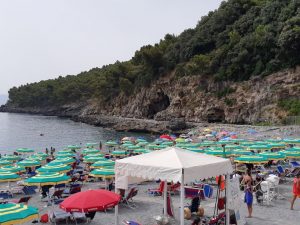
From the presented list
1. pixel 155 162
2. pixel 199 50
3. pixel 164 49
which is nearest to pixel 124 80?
pixel 164 49

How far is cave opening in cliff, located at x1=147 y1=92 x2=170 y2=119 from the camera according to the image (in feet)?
293

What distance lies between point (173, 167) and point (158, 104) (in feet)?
268

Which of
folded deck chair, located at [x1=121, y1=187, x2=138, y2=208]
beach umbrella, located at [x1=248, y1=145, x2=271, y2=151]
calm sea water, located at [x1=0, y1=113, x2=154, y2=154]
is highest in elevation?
beach umbrella, located at [x1=248, y1=145, x2=271, y2=151]

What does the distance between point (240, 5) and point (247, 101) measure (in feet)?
81.4

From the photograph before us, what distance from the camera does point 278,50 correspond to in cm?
5969

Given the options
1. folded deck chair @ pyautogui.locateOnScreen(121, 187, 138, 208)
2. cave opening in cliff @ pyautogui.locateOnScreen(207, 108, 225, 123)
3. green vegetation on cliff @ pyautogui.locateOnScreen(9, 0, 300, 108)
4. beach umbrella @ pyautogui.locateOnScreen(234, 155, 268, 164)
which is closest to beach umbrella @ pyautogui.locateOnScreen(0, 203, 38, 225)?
folded deck chair @ pyautogui.locateOnScreen(121, 187, 138, 208)

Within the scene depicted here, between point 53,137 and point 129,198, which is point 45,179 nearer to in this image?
point 129,198

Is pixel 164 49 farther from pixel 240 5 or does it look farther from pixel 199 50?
pixel 240 5

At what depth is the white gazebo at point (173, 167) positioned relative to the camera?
9719mm

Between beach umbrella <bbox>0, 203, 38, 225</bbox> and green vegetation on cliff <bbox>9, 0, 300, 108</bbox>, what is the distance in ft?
176

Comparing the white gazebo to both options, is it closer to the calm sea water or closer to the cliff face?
the calm sea water

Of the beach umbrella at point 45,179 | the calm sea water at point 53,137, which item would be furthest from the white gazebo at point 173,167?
the calm sea water at point 53,137

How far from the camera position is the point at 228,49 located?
6900 cm

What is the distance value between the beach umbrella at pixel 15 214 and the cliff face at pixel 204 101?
50692 mm
